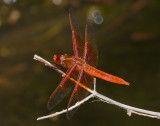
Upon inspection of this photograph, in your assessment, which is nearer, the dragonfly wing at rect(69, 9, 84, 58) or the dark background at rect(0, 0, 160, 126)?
the dragonfly wing at rect(69, 9, 84, 58)

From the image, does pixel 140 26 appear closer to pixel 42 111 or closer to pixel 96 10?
pixel 96 10

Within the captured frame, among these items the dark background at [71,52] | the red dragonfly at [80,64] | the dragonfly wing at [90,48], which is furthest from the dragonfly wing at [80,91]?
the dark background at [71,52]

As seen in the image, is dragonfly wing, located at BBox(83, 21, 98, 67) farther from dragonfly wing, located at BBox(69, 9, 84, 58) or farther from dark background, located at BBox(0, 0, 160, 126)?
dark background, located at BBox(0, 0, 160, 126)

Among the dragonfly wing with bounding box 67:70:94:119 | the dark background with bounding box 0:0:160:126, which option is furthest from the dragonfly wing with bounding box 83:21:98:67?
the dark background with bounding box 0:0:160:126

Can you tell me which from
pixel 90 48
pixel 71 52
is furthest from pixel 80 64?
pixel 71 52

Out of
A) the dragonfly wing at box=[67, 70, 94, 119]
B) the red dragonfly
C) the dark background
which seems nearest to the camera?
the dragonfly wing at box=[67, 70, 94, 119]

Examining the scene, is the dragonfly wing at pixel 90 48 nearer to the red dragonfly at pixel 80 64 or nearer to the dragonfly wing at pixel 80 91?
the red dragonfly at pixel 80 64

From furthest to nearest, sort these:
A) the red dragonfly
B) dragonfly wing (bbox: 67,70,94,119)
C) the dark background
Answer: the dark background, the red dragonfly, dragonfly wing (bbox: 67,70,94,119)
